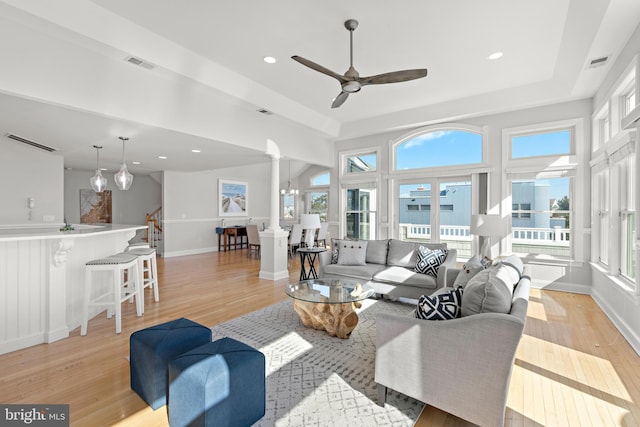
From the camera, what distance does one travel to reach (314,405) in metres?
2.08

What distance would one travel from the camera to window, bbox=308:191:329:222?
33.6ft

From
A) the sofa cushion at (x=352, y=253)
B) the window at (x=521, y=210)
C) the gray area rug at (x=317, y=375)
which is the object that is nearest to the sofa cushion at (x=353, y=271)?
the sofa cushion at (x=352, y=253)

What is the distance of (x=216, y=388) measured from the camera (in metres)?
1.70

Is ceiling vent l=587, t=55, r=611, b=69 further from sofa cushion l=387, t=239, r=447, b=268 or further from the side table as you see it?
the side table

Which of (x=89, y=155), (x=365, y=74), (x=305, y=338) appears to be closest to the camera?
(x=305, y=338)

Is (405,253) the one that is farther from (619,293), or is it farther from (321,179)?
(321,179)

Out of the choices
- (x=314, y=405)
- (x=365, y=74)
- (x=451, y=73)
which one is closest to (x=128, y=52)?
(x=365, y=74)

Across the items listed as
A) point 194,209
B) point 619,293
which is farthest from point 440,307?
point 194,209

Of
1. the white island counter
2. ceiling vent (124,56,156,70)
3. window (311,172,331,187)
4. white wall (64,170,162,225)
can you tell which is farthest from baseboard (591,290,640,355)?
white wall (64,170,162,225)

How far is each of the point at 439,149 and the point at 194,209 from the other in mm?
7039

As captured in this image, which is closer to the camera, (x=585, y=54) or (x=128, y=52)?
(x=128, y=52)

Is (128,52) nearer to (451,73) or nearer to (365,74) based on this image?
(365,74)

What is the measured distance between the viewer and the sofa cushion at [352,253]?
4781mm

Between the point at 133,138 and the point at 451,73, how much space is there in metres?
4.89
